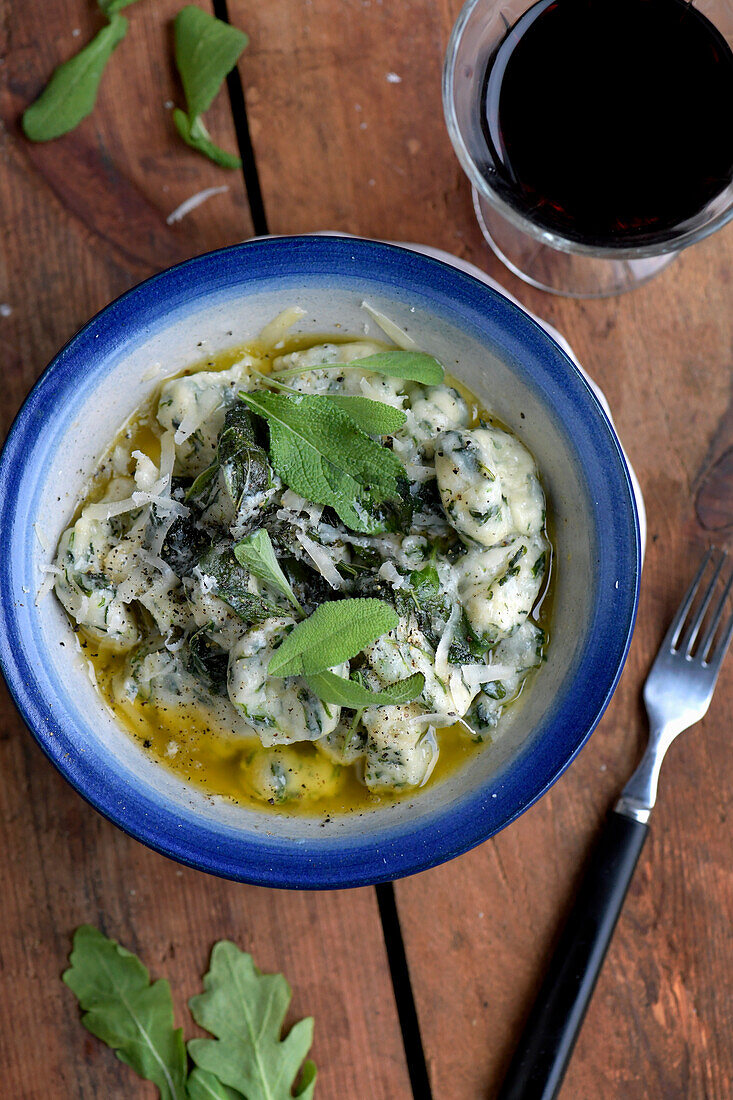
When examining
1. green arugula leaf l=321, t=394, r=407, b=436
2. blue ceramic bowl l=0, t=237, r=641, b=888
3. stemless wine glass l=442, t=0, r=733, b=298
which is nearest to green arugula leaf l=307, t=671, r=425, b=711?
blue ceramic bowl l=0, t=237, r=641, b=888

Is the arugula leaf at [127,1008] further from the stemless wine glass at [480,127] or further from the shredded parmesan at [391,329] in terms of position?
the stemless wine glass at [480,127]

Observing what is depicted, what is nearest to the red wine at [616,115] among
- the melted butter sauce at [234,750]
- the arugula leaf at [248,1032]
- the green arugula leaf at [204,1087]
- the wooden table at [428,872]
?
the wooden table at [428,872]

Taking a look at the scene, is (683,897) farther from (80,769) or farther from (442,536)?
(80,769)

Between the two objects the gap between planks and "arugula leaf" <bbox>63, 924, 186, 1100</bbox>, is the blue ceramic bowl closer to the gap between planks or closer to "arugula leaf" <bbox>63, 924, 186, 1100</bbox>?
the gap between planks

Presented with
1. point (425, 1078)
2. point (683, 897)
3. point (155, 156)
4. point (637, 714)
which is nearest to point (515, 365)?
point (637, 714)

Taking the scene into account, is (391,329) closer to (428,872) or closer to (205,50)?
(205,50)

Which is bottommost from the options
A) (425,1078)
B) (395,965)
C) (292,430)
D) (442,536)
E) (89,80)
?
(425,1078)
